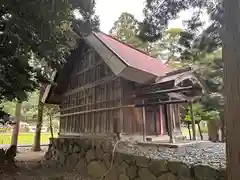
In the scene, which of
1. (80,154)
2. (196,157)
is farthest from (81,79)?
(196,157)

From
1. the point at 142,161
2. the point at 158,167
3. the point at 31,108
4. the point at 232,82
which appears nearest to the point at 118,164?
the point at 142,161

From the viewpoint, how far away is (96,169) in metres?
6.68

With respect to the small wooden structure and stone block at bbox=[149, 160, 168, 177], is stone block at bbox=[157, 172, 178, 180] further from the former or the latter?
the small wooden structure

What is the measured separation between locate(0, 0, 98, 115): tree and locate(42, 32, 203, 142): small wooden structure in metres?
1.59

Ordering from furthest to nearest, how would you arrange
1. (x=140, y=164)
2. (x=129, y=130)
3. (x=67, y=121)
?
(x=67, y=121) → (x=129, y=130) → (x=140, y=164)

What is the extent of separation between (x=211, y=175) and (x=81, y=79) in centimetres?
729

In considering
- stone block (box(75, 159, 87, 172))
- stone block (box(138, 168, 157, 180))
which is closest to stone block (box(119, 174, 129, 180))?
stone block (box(138, 168, 157, 180))

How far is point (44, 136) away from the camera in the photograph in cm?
2219

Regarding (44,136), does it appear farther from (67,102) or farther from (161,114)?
(161,114)

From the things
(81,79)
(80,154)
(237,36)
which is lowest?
(80,154)

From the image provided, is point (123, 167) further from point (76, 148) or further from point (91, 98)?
point (91, 98)

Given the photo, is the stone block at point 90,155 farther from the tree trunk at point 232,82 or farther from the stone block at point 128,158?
the tree trunk at point 232,82

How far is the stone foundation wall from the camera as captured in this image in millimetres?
3695

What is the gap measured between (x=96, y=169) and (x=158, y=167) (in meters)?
2.93
